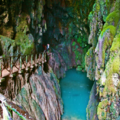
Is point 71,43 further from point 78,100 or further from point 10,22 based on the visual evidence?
point 10,22

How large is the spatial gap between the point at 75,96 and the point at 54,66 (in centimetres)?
559

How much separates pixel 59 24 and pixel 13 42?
16.4 meters

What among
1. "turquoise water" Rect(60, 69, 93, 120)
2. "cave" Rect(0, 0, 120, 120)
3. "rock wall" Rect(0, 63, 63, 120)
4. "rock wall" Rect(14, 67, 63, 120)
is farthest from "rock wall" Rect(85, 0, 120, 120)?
"turquoise water" Rect(60, 69, 93, 120)

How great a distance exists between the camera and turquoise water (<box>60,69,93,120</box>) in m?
12.7

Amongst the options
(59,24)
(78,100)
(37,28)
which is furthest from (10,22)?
(59,24)

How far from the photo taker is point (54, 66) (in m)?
19.9

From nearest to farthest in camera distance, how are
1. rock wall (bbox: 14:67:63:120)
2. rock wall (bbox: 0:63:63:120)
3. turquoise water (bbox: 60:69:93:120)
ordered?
1. rock wall (bbox: 0:63:63:120)
2. rock wall (bbox: 14:67:63:120)
3. turquoise water (bbox: 60:69:93:120)

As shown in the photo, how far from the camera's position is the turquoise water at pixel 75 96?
12651 mm

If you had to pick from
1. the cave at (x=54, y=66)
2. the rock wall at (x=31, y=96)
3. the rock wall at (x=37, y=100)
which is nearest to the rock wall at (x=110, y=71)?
the cave at (x=54, y=66)

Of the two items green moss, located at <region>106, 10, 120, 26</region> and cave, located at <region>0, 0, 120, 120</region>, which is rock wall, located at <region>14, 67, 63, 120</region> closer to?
cave, located at <region>0, 0, 120, 120</region>

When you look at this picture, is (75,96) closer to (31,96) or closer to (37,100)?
(37,100)

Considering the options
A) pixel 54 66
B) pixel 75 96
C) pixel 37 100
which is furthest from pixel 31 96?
pixel 54 66

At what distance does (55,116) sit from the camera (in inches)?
409

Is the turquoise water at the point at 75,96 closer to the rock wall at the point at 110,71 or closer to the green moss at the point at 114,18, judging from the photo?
the rock wall at the point at 110,71
